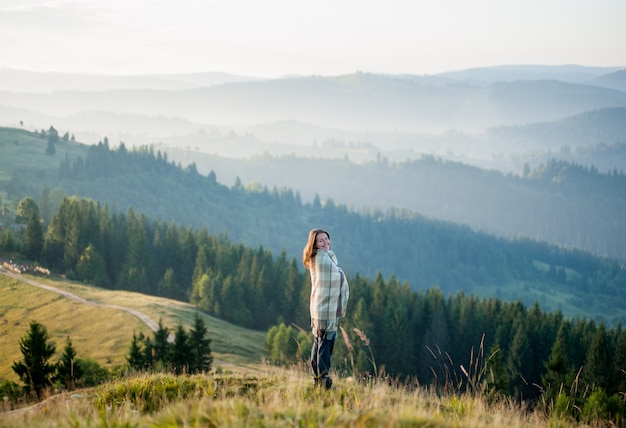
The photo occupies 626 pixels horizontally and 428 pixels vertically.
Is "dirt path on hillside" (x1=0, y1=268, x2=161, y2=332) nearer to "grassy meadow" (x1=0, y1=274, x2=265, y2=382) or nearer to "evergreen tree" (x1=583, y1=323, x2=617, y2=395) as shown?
"grassy meadow" (x1=0, y1=274, x2=265, y2=382)

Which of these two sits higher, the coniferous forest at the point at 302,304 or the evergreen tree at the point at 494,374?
the evergreen tree at the point at 494,374

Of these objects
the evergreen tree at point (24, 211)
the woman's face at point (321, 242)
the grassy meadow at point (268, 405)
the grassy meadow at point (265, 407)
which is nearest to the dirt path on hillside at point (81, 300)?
the evergreen tree at point (24, 211)

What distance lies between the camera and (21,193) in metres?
190

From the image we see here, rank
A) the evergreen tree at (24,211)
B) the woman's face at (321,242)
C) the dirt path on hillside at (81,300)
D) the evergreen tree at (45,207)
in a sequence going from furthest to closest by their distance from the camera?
the evergreen tree at (45,207) < the evergreen tree at (24,211) < the dirt path on hillside at (81,300) < the woman's face at (321,242)

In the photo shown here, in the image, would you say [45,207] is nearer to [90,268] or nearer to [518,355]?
[90,268]

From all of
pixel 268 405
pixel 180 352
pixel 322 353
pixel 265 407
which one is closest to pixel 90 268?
pixel 180 352

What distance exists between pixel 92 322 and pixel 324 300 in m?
58.5

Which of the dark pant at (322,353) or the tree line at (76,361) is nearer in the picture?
the dark pant at (322,353)

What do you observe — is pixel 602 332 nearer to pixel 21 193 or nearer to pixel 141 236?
pixel 141 236

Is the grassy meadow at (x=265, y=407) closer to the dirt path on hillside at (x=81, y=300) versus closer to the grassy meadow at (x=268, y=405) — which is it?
the grassy meadow at (x=268, y=405)

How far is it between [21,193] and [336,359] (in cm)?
15662

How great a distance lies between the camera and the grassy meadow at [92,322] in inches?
2266

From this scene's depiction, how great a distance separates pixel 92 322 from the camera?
2537 inches

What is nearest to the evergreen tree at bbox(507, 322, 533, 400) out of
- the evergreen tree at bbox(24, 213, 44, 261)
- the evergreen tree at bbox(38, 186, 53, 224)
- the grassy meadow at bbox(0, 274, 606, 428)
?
the grassy meadow at bbox(0, 274, 606, 428)
